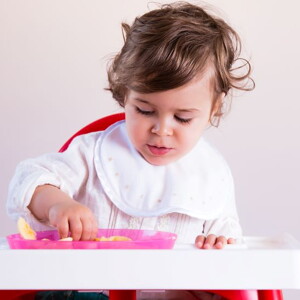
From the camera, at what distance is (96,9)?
221cm

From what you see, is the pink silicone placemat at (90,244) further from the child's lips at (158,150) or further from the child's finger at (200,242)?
the child's lips at (158,150)

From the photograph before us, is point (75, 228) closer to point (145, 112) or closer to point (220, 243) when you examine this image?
point (220, 243)

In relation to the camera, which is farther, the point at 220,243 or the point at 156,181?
the point at 156,181

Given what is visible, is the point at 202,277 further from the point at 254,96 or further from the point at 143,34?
the point at 254,96

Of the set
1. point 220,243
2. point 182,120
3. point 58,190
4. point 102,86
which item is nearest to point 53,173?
point 58,190

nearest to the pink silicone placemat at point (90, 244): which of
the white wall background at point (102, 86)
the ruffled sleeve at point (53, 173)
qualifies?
the ruffled sleeve at point (53, 173)

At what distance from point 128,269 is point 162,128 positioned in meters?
0.46

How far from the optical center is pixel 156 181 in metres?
1.27

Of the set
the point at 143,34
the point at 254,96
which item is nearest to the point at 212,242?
the point at 143,34

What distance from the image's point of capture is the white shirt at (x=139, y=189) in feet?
4.07

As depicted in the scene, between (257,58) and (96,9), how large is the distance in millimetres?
497

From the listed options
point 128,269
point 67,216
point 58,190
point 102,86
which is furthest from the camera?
point 102,86

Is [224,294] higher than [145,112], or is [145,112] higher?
[145,112]

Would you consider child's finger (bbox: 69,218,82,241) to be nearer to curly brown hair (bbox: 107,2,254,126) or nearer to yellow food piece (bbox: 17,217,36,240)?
yellow food piece (bbox: 17,217,36,240)
